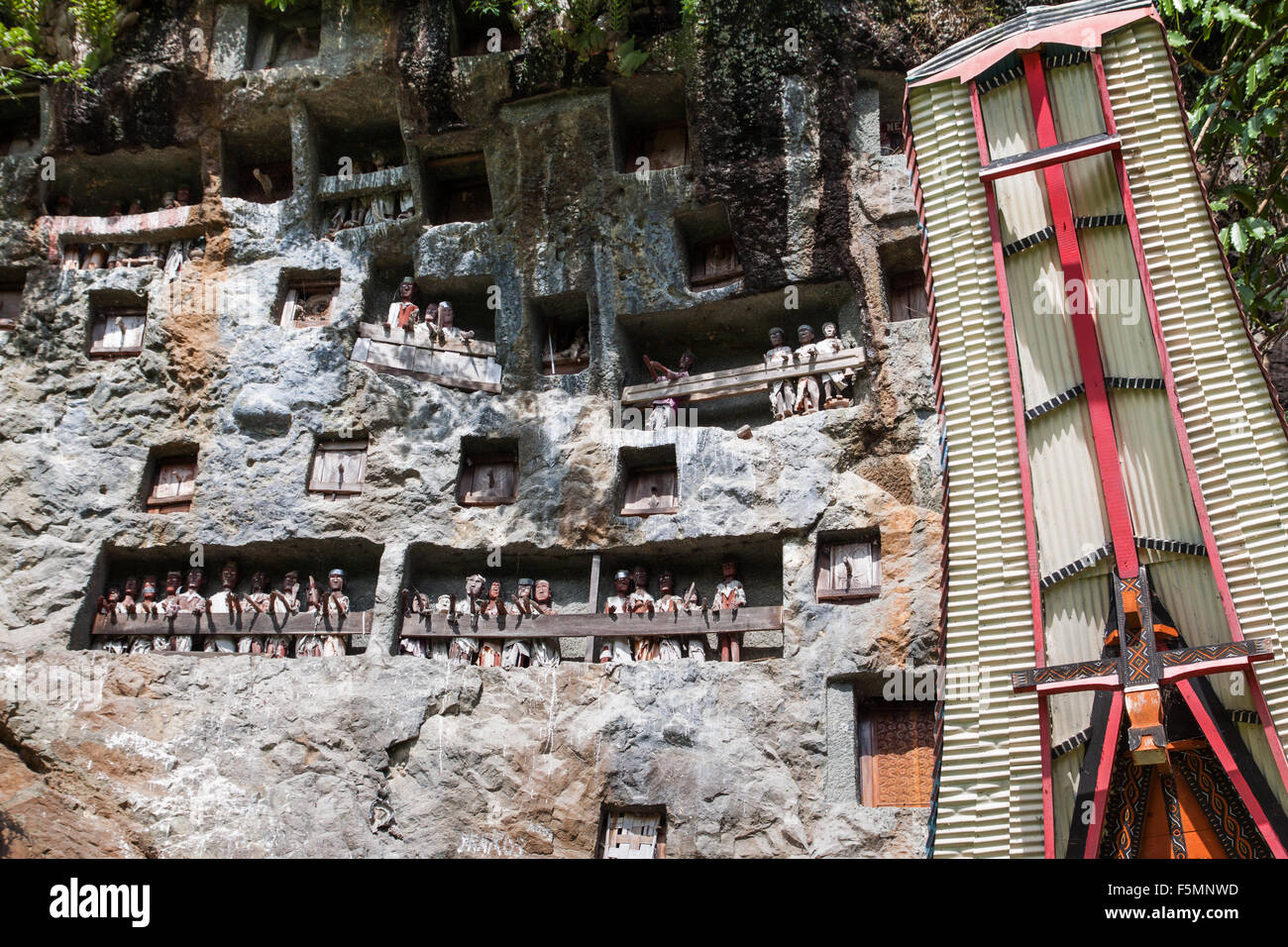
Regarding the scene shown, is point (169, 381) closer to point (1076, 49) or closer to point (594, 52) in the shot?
point (594, 52)

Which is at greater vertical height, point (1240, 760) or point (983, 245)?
point (983, 245)

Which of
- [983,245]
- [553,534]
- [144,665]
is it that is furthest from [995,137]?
[144,665]

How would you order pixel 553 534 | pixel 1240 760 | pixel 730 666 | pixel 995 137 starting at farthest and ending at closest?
pixel 553 534 → pixel 730 666 → pixel 995 137 → pixel 1240 760

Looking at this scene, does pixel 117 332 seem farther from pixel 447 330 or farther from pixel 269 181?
pixel 447 330

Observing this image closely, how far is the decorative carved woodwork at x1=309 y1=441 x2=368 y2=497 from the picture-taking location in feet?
56.6

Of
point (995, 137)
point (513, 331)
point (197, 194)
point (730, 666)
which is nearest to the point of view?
point (995, 137)

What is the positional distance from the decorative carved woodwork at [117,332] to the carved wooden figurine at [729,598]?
338 inches

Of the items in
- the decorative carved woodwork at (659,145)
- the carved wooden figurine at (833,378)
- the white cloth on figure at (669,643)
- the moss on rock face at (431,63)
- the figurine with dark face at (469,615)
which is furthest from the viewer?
the decorative carved woodwork at (659,145)

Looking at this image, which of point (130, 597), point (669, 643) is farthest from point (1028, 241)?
point (130, 597)

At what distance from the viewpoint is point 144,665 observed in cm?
1586

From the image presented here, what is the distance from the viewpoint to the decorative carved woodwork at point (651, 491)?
16.8 m

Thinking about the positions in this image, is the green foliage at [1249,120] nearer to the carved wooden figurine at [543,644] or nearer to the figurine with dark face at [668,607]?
the figurine with dark face at [668,607]

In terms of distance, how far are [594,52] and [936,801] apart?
442 inches

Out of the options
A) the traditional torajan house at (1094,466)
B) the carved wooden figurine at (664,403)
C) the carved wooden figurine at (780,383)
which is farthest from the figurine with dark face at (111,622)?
the traditional torajan house at (1094,466)
